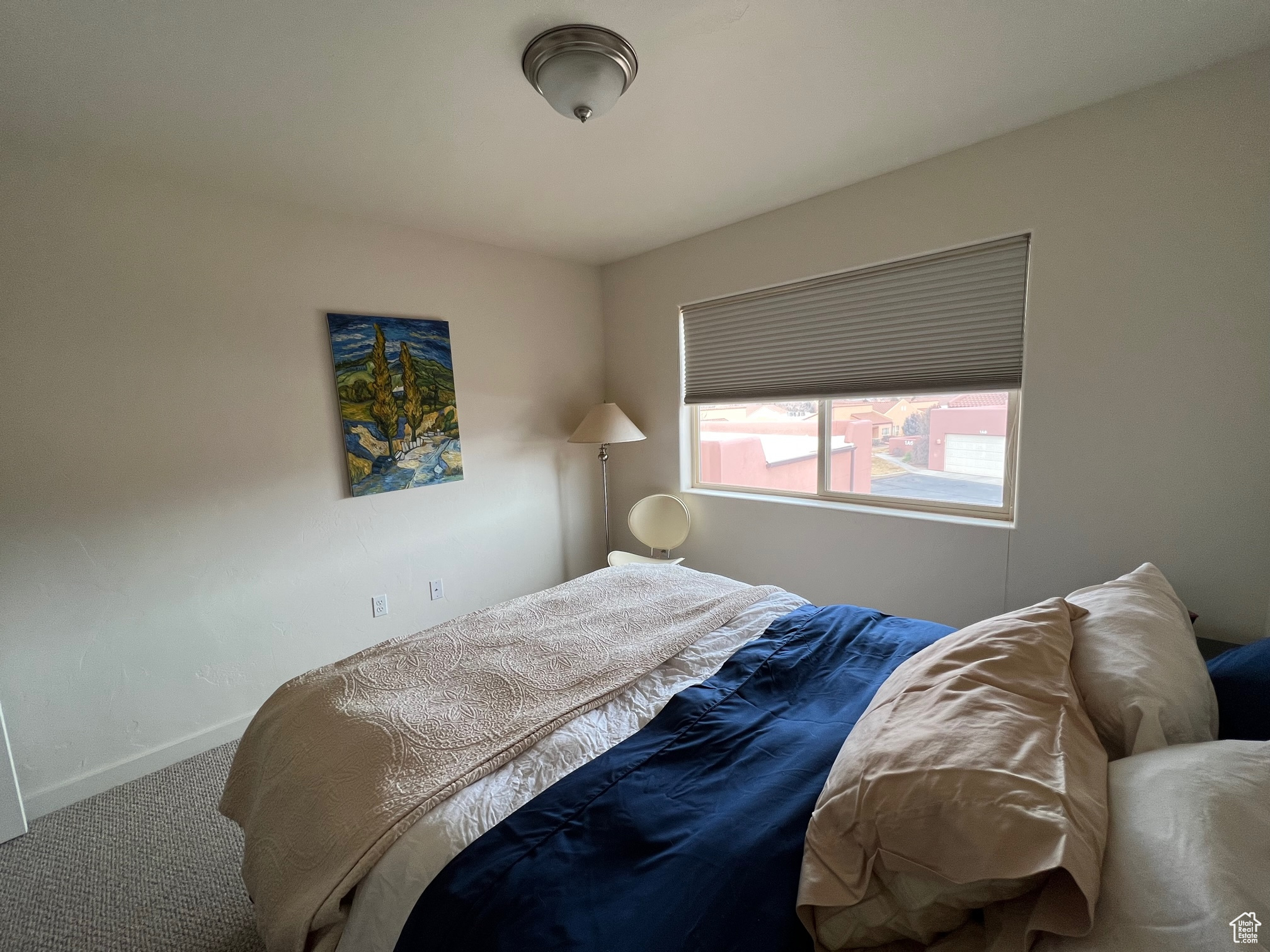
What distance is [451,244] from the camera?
2.94 metres

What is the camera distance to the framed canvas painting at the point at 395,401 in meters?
2.61

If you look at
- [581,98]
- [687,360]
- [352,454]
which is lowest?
[352,454]

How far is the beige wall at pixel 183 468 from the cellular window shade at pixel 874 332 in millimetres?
1481

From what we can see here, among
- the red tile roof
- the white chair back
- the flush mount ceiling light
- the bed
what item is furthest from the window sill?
the flush mount ceiling light

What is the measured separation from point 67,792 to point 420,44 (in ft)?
9.70

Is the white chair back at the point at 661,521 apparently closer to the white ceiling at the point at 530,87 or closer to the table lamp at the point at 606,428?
the table lamp at the point at 606,428

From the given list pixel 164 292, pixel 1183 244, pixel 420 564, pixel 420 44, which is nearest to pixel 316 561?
pixel 420 564

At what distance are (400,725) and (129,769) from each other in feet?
6.13

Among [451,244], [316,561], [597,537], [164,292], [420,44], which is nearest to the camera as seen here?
[420,44]

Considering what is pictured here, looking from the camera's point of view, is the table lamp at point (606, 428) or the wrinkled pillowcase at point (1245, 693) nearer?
the wrinkled pillowcase at point (1245, 693)

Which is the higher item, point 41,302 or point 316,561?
point 41,302

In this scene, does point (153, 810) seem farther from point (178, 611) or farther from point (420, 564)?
point (420, 564)

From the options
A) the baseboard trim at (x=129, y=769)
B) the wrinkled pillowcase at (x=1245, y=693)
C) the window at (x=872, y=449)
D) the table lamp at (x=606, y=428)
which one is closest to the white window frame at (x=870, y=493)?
the window at (x=872, y=449)

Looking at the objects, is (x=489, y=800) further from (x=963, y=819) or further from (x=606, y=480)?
(x=606, y=480)
